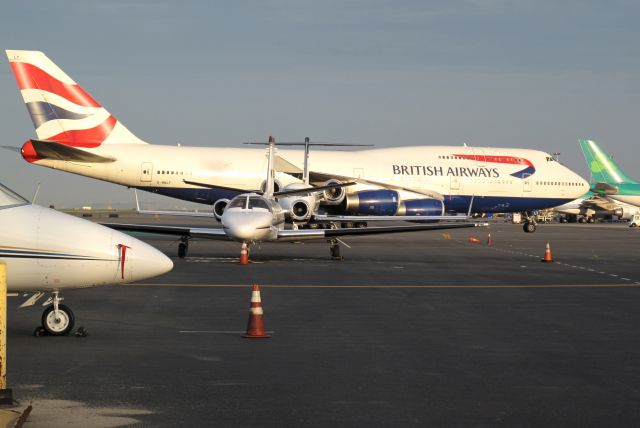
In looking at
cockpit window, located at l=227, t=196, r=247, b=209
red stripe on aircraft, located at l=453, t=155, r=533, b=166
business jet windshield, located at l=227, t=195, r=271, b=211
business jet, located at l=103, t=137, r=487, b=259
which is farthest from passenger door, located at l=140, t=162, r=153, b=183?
cockpit window, located at l=227, t=196, r=247, b=209

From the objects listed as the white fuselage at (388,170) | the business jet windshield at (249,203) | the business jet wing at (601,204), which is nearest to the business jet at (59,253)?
the business jet windshield at (249,203)

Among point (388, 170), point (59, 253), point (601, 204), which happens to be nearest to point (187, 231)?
point (59, 253)

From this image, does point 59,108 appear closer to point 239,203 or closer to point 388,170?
point 388,170

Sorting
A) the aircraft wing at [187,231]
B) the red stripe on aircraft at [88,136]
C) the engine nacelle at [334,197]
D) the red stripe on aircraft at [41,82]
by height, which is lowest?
the aircraft wing at [187,231]

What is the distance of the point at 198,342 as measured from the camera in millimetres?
11773

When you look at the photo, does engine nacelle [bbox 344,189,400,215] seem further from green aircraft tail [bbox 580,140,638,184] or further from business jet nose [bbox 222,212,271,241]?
green aircraft tail [bbox 580,140,638,184]

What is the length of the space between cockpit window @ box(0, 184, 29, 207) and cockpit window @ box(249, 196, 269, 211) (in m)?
16.2

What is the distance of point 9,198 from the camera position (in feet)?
37.4

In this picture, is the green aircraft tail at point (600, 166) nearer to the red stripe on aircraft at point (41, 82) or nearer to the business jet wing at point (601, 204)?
the business jet wing at point (601, 204)

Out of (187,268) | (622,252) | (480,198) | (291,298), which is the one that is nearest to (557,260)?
(622,252)

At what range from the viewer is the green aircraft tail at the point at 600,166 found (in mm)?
89688

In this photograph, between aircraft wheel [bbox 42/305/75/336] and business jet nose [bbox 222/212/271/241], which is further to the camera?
business jet nose [bbox 222/212/271/241]

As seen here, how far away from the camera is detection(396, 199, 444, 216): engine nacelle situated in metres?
46.2

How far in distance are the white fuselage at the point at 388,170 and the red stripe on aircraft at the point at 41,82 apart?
2.99 meters
